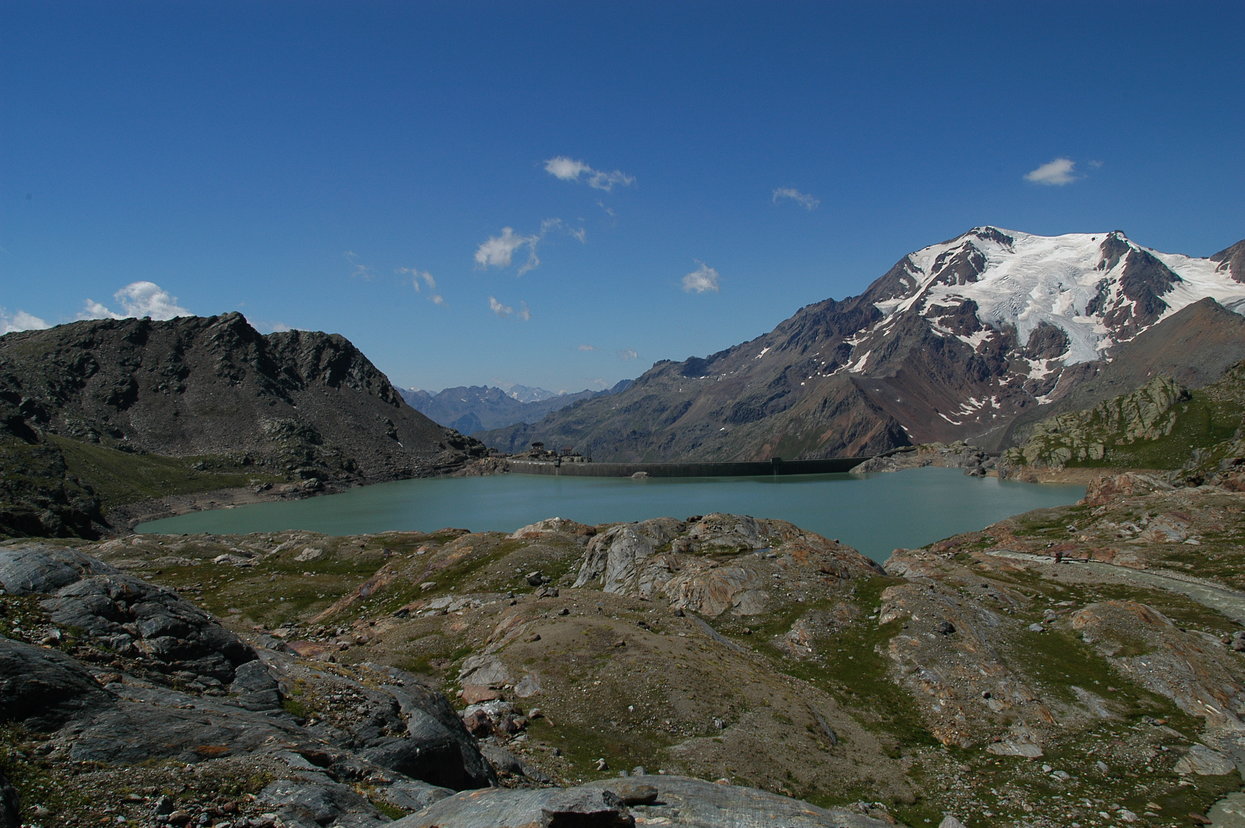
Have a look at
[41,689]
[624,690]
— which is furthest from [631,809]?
[624,690]

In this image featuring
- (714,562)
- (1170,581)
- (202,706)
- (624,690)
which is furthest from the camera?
(1170,581)

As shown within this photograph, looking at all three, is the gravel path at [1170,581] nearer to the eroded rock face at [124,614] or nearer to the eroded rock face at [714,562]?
the eroded rock face at [714,562]

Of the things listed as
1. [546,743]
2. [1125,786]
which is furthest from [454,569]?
[1125,786]

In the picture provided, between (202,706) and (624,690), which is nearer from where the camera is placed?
(202,706)

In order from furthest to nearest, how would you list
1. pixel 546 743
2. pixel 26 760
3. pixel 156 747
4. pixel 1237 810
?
pixel 1237 810 < pixel 546 743 < pixel 156 747 < pixel 26 760

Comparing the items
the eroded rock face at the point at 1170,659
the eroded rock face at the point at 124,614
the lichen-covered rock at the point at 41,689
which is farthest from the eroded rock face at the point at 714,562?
the lichen-covered rock at the point at 41,689

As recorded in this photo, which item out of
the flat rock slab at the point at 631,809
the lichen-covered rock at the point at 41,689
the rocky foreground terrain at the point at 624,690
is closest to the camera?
the flat rock slab at the point at 631,809

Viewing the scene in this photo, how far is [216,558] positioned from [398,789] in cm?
7948

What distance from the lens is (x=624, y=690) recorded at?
28.5 m

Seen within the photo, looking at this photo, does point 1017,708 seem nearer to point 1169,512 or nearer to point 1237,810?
point 1237,810

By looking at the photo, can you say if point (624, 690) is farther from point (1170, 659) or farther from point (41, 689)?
point (1170, 659)

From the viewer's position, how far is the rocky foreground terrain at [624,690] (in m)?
12.4

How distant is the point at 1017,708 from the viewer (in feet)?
107

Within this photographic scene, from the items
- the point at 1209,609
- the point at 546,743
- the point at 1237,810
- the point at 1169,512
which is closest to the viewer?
the point at 546,743
